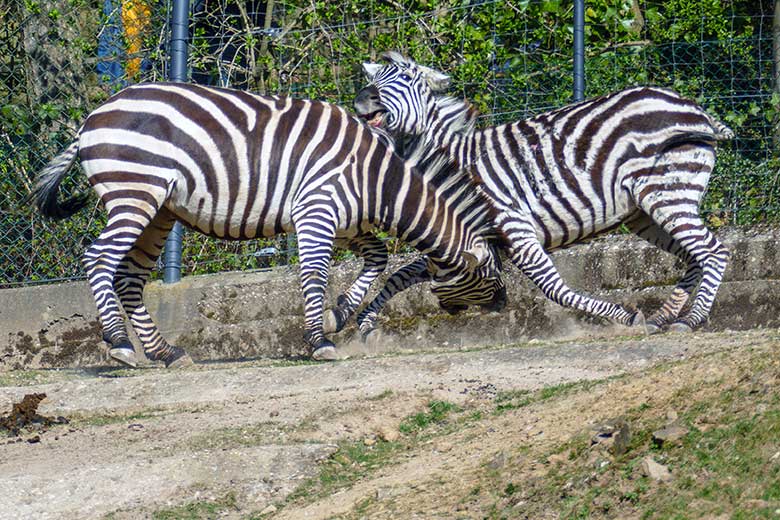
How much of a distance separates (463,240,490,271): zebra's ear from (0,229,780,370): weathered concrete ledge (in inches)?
42.4

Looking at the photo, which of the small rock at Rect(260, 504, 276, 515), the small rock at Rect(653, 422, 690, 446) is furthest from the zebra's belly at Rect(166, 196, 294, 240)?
the small rock at Rect(653, 422, 690, 446)

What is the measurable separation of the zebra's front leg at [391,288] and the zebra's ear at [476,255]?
0.57 meters

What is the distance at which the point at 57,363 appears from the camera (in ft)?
36.5

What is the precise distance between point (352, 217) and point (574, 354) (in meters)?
2.17

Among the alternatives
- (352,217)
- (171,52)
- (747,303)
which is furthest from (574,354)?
(171,52)

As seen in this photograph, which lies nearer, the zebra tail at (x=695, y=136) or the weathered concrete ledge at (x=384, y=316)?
the zebra tail at (x=695, y=136)

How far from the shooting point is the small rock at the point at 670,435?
4898 mm

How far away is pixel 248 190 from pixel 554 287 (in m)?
2.36

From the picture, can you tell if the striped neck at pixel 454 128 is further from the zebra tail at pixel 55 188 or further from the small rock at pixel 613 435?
the small rock at pixel 613 435

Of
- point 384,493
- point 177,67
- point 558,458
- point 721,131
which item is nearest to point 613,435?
point 558,458

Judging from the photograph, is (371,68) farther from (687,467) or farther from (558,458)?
(687,467)

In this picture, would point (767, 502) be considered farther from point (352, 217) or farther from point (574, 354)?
point (352, 217)

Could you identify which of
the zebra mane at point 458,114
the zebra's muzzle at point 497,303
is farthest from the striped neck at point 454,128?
the zebra's muzzle at point 497,303

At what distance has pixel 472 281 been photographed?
970 cm
